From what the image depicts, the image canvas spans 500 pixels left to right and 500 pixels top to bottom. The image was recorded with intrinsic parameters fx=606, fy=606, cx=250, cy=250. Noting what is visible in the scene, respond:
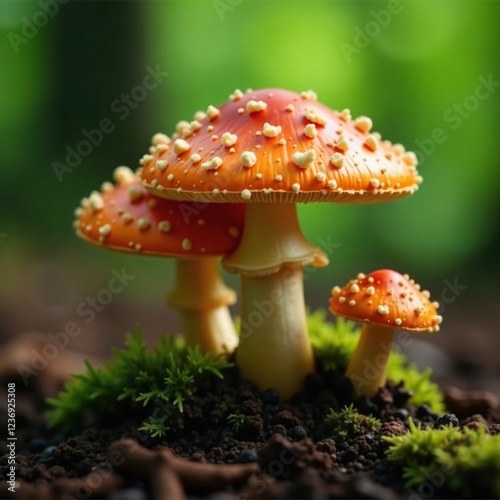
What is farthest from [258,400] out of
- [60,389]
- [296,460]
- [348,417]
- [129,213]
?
[60,389]

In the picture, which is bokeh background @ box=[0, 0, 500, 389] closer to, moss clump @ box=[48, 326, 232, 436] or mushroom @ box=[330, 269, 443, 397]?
moss clump @ box=[48, 326, 232, 436]

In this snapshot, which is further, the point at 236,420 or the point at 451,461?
the point at 236,420

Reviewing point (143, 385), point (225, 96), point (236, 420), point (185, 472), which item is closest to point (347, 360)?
point (236, 420)

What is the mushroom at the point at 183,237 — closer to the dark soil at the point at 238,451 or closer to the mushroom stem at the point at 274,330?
the mushroom stem at the point at 274,330

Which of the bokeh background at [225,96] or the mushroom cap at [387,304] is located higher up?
the bokeh background at [225,96]

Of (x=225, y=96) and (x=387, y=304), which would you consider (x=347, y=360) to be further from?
(x=225, y=96)

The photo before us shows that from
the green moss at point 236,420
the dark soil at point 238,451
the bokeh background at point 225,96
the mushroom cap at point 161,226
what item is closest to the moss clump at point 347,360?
the dark soil at point 238,451

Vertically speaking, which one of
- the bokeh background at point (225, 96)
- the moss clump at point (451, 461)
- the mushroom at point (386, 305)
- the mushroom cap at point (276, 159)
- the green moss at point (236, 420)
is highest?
the bokeh background at point (225, 96)
